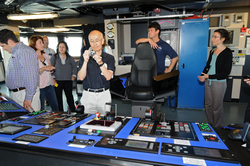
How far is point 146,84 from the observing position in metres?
2.71

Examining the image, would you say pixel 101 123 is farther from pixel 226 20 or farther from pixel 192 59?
pixel 226 20

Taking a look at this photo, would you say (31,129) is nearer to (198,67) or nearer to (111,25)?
(198,67)

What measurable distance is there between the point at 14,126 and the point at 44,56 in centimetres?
223

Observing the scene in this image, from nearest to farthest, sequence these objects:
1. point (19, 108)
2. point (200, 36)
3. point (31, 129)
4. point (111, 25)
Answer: point (31, 129) → point (19, 108) → point (200, 36) → point (111, 25)

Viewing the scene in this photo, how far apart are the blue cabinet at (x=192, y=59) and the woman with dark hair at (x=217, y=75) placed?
58.0 inches

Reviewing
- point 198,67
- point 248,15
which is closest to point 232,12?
point 248,15

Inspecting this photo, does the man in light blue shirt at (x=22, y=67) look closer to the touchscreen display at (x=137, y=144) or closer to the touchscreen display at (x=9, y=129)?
the touchscreen display at (x=9, y=129)

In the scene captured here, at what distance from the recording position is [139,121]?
1507mm

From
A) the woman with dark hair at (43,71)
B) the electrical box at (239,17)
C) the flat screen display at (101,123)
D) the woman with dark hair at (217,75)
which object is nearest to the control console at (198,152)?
the flat screen display at (101,123)

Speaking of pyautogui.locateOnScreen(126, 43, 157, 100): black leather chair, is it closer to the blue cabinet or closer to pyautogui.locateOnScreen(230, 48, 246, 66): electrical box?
the blue cabinet

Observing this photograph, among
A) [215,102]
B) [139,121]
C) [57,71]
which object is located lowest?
[215,102]

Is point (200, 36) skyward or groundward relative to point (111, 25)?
groundward

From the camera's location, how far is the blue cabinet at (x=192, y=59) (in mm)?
4137

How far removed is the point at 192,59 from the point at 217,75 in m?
1.76
